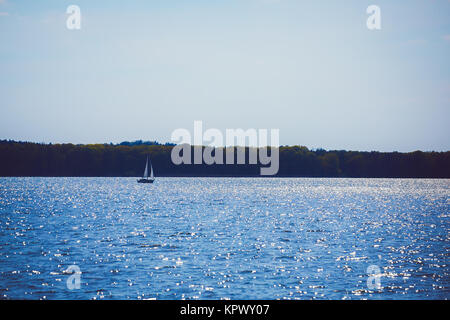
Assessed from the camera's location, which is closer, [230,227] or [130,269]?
[130,269]

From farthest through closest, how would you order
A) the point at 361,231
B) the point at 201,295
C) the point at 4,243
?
the point at 361,231 → the point at 4,243 → the point at 201,295

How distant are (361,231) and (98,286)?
39416 mm

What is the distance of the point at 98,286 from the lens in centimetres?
2783

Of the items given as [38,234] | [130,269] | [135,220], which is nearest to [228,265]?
[130,269]

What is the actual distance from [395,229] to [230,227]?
21074 millimetres

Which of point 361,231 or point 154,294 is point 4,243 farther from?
point 361,231

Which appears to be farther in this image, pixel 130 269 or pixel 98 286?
pixel 130 269
